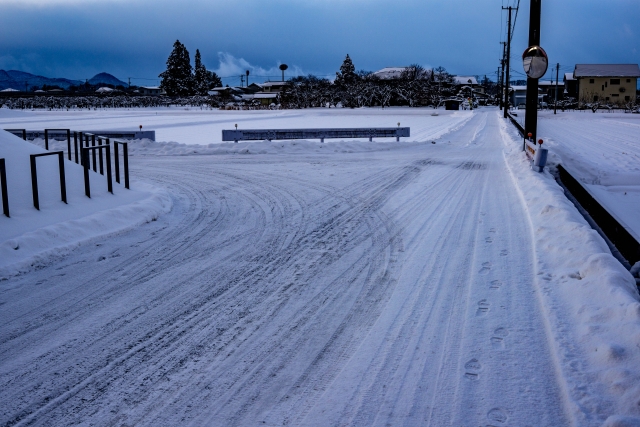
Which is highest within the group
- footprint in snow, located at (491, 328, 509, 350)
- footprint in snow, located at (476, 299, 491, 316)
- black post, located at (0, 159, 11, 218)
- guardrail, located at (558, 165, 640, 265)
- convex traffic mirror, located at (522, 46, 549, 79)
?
convex traffic mirror, located at (522, 46, 549, 79)

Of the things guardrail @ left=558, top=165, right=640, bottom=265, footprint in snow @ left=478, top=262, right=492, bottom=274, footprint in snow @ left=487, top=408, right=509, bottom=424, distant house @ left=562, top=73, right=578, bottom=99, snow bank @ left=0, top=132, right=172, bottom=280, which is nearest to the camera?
footprint in snow @ left=487, top=408, right=509, bottom=424

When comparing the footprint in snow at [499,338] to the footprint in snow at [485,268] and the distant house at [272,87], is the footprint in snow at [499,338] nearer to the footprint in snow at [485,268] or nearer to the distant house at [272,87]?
the footprint in snow at [485,268]

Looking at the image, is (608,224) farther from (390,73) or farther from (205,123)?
(390,73)

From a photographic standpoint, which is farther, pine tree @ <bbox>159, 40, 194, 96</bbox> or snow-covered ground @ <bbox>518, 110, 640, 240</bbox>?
pine tree @ <bbox>159, 40, 194, 96</bbox>

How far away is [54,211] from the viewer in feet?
29.4

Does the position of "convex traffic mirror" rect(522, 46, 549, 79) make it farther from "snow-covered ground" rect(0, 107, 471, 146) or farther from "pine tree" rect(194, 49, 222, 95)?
"pine tree" rect(194, 49, 222, 95)

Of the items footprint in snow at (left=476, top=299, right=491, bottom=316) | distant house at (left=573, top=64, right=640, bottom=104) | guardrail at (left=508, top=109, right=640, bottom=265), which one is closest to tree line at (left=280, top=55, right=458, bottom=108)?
distant house at (left=573, top=64, right=640, bottom=104)

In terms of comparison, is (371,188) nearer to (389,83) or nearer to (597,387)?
(597,387)

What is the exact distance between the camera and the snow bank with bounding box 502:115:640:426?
3.96m

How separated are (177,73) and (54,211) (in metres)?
109

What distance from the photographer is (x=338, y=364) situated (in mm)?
4566

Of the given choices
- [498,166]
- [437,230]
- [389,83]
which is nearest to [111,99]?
[389,83]

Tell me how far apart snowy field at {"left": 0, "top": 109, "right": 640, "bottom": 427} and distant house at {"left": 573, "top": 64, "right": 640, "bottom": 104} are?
4462 inches

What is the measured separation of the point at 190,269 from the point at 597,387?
4.53 metres
